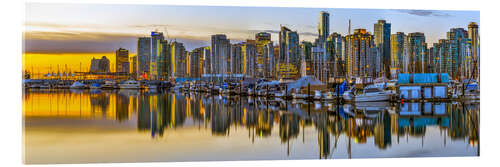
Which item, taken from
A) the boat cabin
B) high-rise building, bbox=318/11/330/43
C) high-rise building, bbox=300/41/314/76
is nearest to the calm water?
the boat cabin

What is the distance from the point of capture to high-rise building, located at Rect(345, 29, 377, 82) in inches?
593

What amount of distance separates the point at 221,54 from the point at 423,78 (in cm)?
781

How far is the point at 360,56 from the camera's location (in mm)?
18531

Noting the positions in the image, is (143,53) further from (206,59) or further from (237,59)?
(237,59)

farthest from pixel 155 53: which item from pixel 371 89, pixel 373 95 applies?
pixel 371 89

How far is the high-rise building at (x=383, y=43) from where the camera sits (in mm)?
12206

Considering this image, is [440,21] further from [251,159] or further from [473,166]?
[251,159]

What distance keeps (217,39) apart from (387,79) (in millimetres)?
8460

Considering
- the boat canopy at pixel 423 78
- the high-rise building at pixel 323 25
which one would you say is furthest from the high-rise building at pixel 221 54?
the boat canopy at pixel 423 78

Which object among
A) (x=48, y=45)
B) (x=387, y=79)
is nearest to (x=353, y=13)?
(x=48, y=45)

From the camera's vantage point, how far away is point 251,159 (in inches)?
381

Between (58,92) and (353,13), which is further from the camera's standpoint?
(58,92)

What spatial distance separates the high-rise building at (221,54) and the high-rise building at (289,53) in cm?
144
